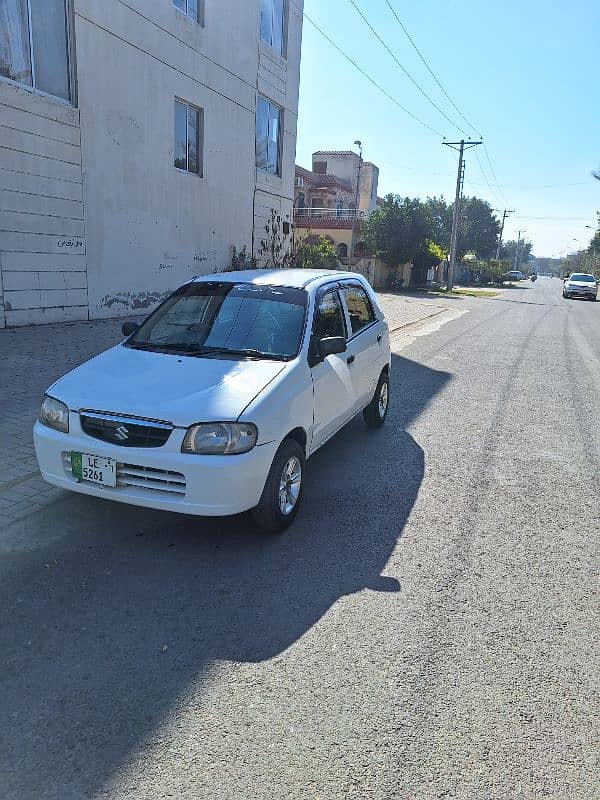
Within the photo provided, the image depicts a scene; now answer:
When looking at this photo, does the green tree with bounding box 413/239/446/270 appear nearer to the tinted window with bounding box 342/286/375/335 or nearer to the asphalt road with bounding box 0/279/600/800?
the tinted window with bounding box 342/286/375/335

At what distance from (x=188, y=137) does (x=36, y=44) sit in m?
5.10

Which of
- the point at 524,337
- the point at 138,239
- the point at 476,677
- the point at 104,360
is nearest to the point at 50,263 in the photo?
the point at 138,239

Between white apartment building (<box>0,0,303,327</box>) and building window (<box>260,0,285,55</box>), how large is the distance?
8cm

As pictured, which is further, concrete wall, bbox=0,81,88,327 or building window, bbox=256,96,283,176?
building window, bbox=256,96,283,176

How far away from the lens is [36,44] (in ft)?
35.0

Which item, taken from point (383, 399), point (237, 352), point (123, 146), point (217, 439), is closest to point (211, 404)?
point (217, 439)

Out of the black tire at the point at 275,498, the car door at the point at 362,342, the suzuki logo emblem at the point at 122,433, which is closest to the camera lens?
the suzuki logo emblem at the point at 122,433

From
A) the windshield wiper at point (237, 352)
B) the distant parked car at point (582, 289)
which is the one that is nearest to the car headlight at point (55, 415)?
the windshield wiper at point (237, 352)

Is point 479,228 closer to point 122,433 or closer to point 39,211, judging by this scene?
point 39,211

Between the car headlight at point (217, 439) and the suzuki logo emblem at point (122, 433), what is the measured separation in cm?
38

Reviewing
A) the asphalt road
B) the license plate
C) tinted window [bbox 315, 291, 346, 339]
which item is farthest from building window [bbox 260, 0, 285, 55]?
the license plate

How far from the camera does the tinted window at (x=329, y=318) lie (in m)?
5.05

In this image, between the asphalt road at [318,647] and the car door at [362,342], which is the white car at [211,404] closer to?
the car door at [362,342]

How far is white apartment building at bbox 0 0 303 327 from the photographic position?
1067 centimetres
